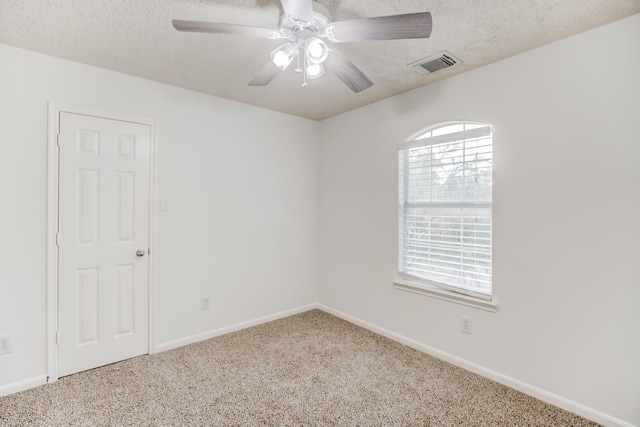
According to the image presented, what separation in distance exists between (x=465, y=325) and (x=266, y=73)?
7.85 ft

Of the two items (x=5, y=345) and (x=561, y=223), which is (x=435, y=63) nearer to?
(x=561, y=223)

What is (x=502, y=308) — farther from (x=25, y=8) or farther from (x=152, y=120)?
(x=25, y=8)

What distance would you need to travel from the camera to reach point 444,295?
2.65 metres

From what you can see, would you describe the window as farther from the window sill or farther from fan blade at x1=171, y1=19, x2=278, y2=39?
fan blade at x1=171, y1=19, x2=278, y2=39

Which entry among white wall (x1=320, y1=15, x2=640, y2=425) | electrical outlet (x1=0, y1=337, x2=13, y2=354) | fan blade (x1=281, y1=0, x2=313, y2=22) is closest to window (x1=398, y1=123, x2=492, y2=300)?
white wall (x1=320, y1=15, x2=640, y2=425)

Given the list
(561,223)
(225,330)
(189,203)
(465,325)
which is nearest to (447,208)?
(561,223)

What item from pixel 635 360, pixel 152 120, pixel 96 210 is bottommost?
pixel 635 360

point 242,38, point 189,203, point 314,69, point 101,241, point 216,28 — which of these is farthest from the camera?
point 189,203

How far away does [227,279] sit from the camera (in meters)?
3.21

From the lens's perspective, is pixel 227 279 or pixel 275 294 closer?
pixel 227 279

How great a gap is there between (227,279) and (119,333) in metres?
1.00

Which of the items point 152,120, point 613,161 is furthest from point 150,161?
point 613,161

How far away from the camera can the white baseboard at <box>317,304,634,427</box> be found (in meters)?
1.88

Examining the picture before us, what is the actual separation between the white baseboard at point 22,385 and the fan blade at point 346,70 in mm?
2937
